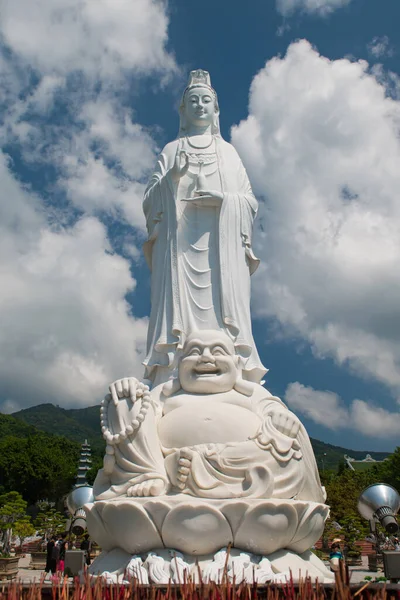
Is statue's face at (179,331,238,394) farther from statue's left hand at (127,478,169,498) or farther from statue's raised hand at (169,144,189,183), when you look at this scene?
statue's raised hand at (169,144,189,183)

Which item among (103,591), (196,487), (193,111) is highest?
(193,111)

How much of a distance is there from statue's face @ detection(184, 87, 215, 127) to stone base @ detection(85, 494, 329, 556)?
7.00 metres

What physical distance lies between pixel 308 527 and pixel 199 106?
24.3ft

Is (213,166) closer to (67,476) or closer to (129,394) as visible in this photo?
(129,394)

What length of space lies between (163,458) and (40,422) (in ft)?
393

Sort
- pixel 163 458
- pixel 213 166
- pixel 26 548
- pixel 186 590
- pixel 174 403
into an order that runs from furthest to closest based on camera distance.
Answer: pixel 26 548, pixel 213 166, pixel 174 403, pixel 163 458, pixel 186 590

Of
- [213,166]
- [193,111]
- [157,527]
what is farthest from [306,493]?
[193,111]

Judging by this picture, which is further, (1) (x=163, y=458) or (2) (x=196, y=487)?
(1) (x=163, y=458)

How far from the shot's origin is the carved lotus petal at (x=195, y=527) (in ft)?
16.3

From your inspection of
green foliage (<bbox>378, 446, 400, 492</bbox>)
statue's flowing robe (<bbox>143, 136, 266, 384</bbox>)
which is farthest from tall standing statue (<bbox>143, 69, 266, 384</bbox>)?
green foliage (<bbox>378, 446, 400, 492</bbox>)

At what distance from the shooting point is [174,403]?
245 inches

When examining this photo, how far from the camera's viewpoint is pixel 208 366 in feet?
20.6

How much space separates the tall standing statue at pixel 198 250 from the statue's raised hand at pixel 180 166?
0.6 inches

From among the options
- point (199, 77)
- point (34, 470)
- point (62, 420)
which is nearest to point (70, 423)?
point (62, 420)
